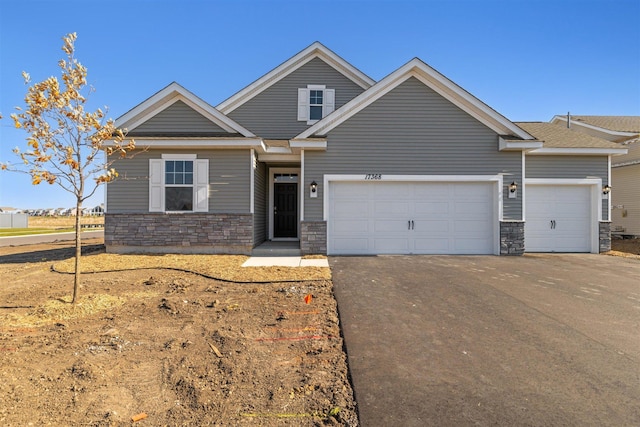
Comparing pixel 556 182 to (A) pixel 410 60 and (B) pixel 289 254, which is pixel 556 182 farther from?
(B) pixel 289 254

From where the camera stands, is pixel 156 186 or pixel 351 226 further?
pixel 351 226

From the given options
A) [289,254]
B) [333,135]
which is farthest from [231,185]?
[333,135]

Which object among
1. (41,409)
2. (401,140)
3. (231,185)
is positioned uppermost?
(401,140)

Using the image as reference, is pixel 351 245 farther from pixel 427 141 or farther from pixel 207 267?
pixel 207 267

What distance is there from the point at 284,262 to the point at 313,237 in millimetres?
1522

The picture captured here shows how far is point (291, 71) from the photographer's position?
43.2 feet

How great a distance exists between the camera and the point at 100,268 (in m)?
7.84

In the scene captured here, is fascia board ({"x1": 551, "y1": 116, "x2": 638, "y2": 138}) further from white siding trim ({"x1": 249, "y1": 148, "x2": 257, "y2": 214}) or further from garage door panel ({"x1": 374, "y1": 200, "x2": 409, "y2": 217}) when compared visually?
white siding trim ({"x1": 249, "y1": 148, "x2": 257, "y2": 214})

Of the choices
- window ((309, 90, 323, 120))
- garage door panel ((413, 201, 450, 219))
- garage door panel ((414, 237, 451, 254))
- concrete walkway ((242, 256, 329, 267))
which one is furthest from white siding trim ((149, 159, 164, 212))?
garage door panel ((414, 237, 451, 254))

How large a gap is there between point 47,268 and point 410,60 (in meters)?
11.6

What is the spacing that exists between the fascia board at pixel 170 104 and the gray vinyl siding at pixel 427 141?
3.99m

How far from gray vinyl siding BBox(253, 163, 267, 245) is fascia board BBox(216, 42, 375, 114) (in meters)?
3.13

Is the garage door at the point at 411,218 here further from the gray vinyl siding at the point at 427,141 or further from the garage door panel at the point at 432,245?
the gray vinyl siding at the point at 427,141

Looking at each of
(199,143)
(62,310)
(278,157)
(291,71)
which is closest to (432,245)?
(278,157)
